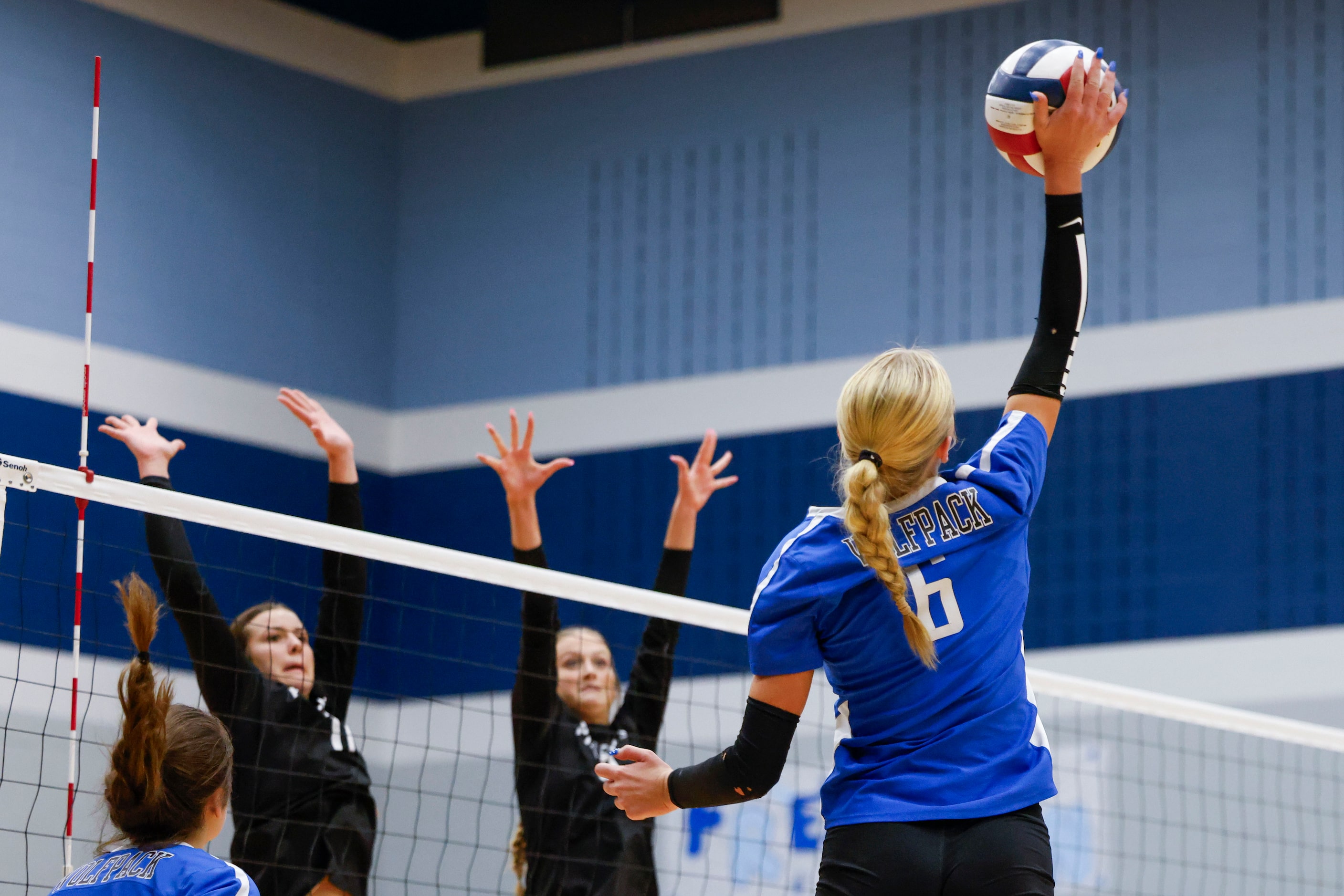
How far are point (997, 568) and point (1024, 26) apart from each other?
7.26m

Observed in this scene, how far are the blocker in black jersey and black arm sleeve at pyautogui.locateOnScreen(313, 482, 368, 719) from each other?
0.06 m

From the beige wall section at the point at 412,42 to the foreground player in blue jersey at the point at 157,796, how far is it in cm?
734

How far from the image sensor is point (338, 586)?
4969mm

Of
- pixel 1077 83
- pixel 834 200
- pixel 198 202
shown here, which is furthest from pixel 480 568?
pixel 198 202

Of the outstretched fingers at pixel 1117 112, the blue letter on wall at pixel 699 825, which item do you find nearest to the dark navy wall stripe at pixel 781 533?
the blue letter on wall at pixel 699 825

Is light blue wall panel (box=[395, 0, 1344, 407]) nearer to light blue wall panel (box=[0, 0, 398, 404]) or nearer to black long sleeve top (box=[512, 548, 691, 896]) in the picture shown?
light blue wall panel (box=[0, 0, 398, 404])

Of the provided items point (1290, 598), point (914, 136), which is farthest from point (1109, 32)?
point (1290, 598)

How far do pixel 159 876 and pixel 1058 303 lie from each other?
1895mm

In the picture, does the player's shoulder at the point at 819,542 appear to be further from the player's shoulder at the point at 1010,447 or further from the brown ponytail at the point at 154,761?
the brown ponytail at the point at 154,761

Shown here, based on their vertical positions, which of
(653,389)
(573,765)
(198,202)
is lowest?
(573,765)

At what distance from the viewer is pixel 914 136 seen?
941 cm

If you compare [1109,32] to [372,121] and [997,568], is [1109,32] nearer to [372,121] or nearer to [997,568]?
[372,121]

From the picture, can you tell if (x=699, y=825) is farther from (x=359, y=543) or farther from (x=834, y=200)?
(x=359, y=543)

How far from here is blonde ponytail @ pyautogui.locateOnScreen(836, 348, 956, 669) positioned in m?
2.45
